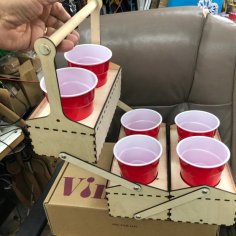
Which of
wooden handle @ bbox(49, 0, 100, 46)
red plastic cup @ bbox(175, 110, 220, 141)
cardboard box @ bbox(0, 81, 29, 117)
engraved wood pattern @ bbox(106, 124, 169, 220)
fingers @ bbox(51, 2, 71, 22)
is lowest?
cardboard box @ bbox(0, 81, 29, 117)

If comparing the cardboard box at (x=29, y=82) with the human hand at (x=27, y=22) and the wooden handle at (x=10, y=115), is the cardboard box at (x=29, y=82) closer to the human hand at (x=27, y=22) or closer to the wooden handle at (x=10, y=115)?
the wooden handle at (x=10, y=115)

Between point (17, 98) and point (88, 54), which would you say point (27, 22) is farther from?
point (17, 98)

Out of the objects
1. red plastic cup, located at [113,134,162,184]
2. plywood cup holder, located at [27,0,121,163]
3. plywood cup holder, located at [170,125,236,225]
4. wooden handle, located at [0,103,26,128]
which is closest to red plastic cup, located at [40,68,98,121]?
plywood cup holder, located at [27,0,121,163]

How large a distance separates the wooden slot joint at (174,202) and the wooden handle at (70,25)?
426mm

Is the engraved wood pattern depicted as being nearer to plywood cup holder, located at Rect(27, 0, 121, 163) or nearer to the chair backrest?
plywood cup holder, located at Rect(27, 0, 121, 163)

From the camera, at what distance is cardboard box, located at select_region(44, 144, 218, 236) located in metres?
0.84

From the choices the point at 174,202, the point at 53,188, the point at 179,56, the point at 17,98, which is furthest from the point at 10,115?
the point at 174,202

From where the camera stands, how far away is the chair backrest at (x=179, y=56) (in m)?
0.99

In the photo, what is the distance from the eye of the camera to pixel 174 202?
0.70 m

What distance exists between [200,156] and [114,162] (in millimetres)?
230

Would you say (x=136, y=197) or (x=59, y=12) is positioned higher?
(x=59, y=12)

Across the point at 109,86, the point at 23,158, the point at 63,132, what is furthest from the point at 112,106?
the point at 23,158

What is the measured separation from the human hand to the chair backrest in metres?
0.17

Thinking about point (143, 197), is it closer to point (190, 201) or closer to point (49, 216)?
point (190, 201)
